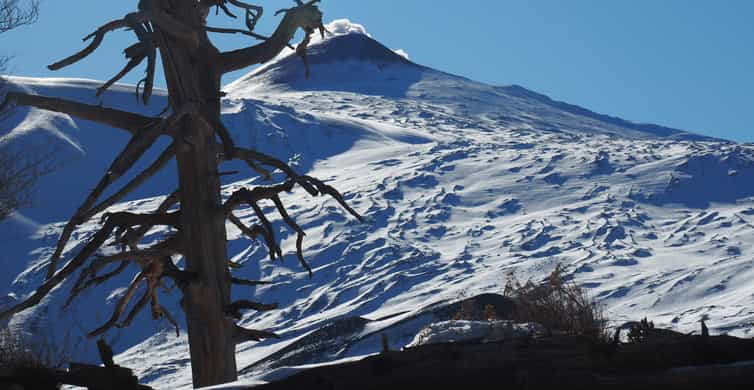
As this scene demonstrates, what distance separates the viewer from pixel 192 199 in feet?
20.2

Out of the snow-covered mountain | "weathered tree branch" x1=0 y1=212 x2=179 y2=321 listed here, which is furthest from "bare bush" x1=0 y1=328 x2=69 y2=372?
the snow-covered mountain

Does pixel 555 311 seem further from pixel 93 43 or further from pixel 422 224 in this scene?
pixel 422 224

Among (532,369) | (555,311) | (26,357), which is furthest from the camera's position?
(555,311)

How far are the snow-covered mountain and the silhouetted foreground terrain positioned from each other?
5.54 metres

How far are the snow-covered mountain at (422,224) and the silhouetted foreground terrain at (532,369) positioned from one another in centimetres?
554

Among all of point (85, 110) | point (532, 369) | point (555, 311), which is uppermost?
point (85, 110)

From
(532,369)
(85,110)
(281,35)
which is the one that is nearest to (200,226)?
(85,110)

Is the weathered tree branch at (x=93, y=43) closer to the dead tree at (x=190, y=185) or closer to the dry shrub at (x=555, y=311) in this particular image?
the dead tree at (x=190, y=185)

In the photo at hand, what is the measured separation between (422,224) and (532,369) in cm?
2016

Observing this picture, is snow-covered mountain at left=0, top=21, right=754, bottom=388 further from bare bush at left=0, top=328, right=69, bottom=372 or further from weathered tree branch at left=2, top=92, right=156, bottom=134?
weathered tree branch at left=2, top=92, right=156, bottom=134

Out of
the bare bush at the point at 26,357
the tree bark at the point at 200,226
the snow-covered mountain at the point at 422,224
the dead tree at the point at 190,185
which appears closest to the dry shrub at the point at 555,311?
the dead tree at the point at 190,185

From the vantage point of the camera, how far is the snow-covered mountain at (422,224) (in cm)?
1611

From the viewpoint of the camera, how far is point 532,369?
3.19 meters

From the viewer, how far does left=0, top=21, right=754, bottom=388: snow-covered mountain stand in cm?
1611
